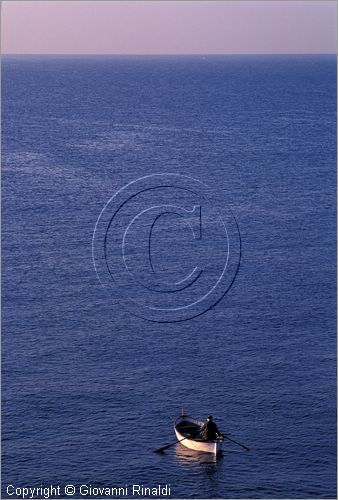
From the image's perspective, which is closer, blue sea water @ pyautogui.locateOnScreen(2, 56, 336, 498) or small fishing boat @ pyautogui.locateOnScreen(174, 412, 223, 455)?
blue sea water @ pyautogui.locateOnScreen(2, 56, 336, 498)

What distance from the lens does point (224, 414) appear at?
111 metres

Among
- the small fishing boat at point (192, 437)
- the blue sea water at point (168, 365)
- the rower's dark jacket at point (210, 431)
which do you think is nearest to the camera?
the blue sea water at point (168, 365)

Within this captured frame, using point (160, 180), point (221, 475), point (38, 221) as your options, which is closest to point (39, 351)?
point (221, 475)

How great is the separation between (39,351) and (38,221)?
47.1 m

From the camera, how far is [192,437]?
105 m

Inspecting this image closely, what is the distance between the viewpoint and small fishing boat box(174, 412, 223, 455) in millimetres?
102688

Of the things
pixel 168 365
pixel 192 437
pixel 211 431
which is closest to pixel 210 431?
pixel 211 431

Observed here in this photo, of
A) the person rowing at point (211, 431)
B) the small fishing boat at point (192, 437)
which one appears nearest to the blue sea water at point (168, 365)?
the small fishing boat at point (192, 437)

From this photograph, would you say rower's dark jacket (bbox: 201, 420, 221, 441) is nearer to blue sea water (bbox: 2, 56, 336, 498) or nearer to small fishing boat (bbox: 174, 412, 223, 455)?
small fishing boat (bbox: 174, 412, 223, 455)

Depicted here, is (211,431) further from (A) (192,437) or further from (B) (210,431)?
(A) (192,437)

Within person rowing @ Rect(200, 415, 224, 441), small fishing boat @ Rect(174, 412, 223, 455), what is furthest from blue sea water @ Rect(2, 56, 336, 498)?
person rowing @ Rect(200, 415, 224, 441)

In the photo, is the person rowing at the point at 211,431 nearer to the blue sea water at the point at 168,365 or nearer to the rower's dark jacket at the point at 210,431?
the rower's dark jacket at the point at 210,431

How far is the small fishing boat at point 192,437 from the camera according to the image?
103 metres

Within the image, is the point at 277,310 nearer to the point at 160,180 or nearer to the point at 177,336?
the point at 177,336
